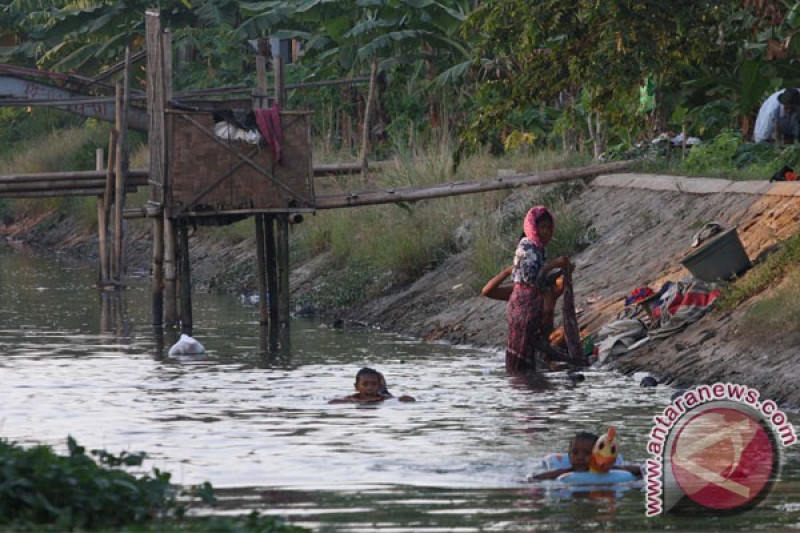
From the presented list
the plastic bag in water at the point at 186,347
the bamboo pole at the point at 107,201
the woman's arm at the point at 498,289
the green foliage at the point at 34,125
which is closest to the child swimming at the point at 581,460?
the woman's arm at the point at 498,289

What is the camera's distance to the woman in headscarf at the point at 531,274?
58.7 ft

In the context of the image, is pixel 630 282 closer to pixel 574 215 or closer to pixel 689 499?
pixel 574 215

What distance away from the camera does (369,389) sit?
16.5 m

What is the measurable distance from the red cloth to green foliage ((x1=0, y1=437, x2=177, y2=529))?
14.1 meters

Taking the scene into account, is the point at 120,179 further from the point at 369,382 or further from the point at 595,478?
the point at 595,478

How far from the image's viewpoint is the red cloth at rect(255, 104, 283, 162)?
78.0ft

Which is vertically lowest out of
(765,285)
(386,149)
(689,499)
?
(689,499)

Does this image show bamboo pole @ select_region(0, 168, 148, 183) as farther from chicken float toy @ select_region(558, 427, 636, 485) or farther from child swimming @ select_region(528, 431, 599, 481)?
chicken float toy @ select_region(558, 427, 636, 485)

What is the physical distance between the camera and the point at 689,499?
11.7 meters

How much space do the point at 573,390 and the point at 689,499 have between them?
5.75 m

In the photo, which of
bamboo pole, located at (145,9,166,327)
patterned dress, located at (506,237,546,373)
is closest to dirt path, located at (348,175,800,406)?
patterned dress, located at (506,237,546,373)

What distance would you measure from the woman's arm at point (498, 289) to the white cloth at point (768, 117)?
7.26 meters

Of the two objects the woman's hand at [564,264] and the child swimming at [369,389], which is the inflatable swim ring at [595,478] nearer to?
the child swimming at [369,389]

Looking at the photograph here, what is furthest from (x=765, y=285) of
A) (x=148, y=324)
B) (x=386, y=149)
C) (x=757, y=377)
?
(x=386, y=149)
